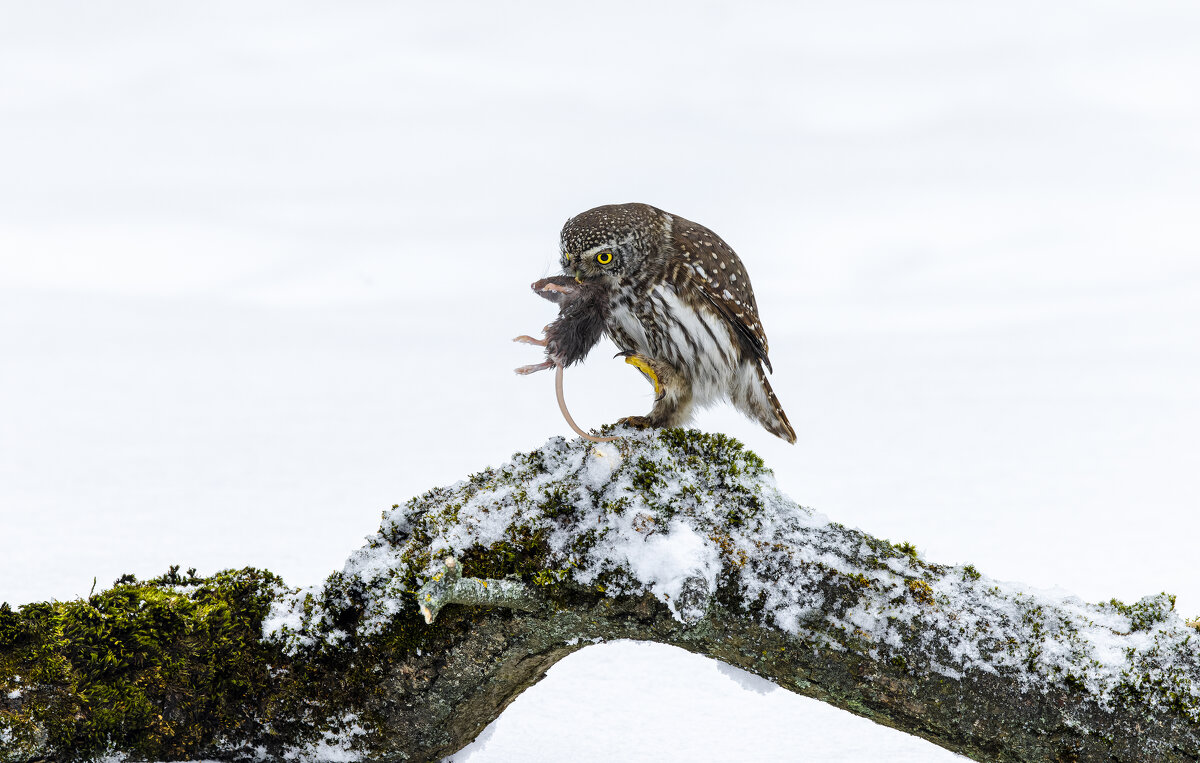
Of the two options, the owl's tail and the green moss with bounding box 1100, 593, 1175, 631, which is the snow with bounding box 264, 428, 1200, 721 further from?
the owl's tail

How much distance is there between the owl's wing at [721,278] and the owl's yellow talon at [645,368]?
0.42 m

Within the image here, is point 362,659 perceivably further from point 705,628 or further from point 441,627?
point 705,628

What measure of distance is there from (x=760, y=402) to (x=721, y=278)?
2.31ft

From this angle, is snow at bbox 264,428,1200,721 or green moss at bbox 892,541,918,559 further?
green moss at bbox 892,541,918,559

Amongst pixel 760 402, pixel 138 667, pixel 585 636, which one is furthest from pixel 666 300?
pixel 138 667

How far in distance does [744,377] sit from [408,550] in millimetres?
1864

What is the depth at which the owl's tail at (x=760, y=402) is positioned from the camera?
4.59 m

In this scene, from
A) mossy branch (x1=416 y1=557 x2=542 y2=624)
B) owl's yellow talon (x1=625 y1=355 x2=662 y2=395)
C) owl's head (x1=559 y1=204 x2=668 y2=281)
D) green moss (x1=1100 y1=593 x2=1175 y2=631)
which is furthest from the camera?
owl's yellow talon (x1=625 y1=355 x2=662 y2=395)

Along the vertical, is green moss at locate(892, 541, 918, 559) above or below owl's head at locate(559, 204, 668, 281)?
below

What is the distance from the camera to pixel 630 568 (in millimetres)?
3396

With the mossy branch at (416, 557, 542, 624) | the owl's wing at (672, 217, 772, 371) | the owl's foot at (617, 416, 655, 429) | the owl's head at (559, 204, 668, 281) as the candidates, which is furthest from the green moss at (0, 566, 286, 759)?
the owl's wing at (672, 217, 772, 371)

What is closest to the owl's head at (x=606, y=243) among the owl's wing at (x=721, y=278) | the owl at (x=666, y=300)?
the owl at (x=666, y=300)

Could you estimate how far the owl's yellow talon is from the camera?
4211mm

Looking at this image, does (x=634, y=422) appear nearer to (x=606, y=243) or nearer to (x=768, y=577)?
(x=606, y=243)
